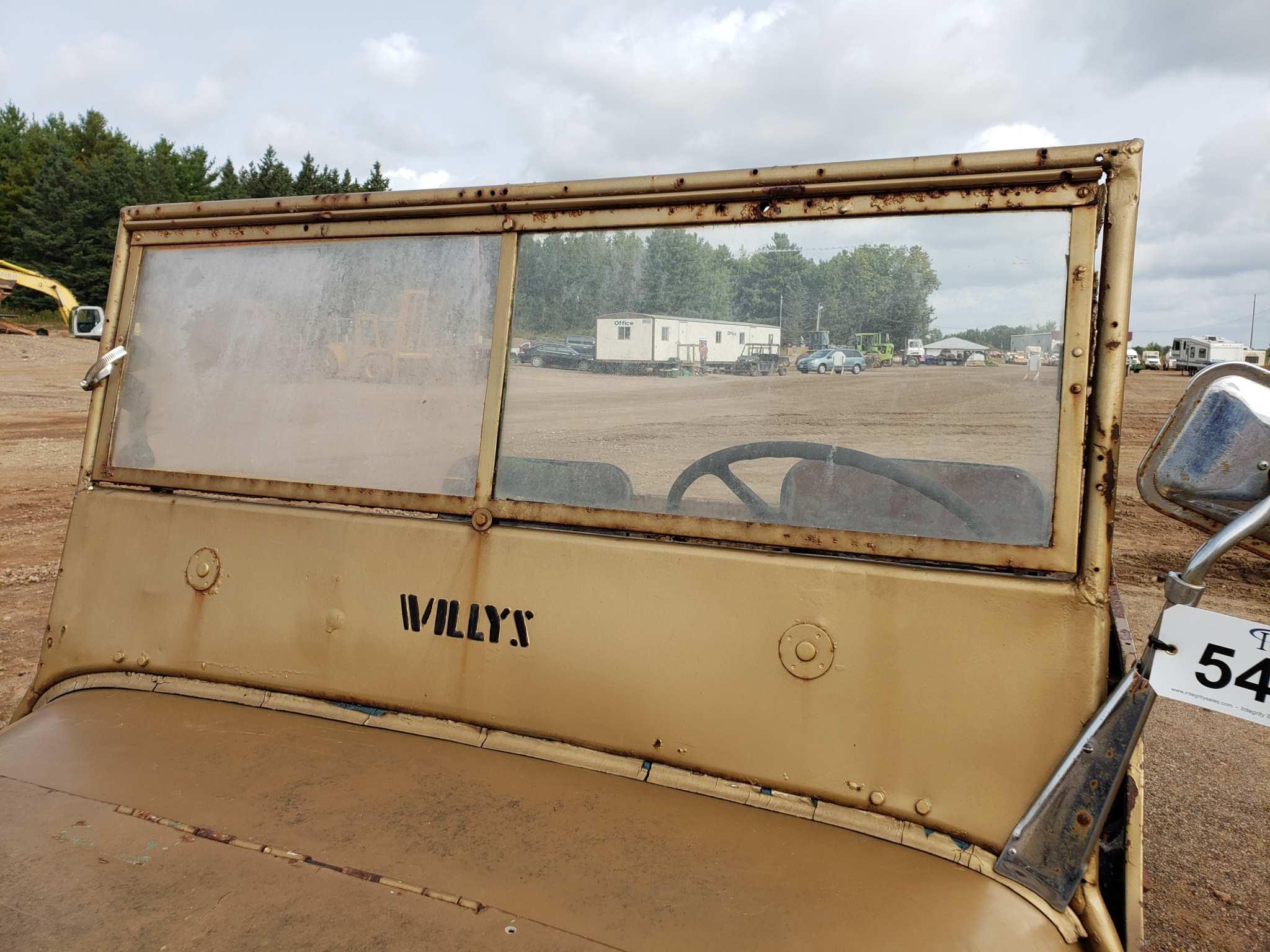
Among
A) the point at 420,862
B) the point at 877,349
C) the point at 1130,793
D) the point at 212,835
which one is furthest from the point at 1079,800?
the point at 212,835

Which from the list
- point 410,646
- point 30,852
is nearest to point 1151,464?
point 410,646

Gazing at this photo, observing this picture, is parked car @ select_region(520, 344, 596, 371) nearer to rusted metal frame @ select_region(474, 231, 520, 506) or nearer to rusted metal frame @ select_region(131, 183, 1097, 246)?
rusted metal frame @ select_region(474, 231, 520, 506)

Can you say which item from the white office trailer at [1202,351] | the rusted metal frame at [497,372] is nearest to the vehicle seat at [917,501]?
the rusted metal frame at [497,372]

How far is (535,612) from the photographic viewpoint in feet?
6.01

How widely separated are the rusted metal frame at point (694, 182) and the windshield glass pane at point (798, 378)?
0.27 ft

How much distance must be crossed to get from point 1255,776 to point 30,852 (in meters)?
4.62

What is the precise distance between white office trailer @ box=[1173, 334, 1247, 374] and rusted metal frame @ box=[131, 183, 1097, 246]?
49.3m

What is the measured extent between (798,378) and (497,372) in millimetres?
654

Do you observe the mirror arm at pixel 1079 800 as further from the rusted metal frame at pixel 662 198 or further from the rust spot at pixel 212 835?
the rust spot at pixel 212 835

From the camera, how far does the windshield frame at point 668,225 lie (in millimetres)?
1539

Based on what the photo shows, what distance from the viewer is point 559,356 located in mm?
1934

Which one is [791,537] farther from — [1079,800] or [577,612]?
[1079,800]

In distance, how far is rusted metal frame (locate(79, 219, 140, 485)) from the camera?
2.24 metres

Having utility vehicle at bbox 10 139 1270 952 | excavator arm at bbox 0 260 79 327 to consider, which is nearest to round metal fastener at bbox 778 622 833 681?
utility vehicle at bbox 10 139 1270 952
